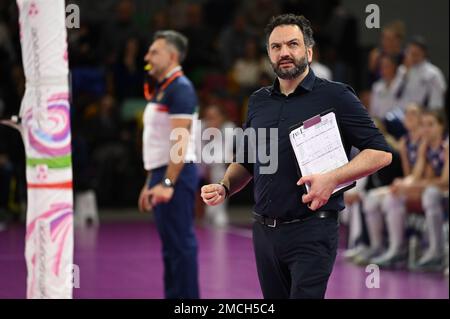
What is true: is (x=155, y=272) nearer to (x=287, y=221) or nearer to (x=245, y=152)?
(x=245, y=152)

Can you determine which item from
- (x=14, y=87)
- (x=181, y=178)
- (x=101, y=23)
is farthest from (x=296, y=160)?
(x=101, y=23)

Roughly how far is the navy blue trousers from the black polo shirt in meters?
2.44

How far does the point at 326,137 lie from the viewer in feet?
15.8

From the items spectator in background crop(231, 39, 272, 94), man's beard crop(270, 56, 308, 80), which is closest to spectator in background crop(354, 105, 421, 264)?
man's beard crop(270, 56, 308, 80)

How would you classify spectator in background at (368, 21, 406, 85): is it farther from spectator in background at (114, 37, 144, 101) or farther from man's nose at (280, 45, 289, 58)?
man's nose at (280, 45, 289, 58)

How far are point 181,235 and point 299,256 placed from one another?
2700 mm

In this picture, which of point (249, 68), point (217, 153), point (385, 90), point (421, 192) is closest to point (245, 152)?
point (421, 192)

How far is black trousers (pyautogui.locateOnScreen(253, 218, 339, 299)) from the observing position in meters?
4.83

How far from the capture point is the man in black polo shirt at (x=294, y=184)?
15.9 ft

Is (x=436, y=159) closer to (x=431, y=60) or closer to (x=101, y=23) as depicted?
(x=431, y=60)

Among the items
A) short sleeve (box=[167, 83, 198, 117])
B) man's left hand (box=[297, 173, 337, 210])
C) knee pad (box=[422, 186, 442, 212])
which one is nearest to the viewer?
man's left hand (box=[297, 173, 337, 210])

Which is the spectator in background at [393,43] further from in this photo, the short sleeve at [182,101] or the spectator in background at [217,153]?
the short sleeve at [182,101]

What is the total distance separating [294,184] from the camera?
4.91 m

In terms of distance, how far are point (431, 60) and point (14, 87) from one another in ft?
22.5
